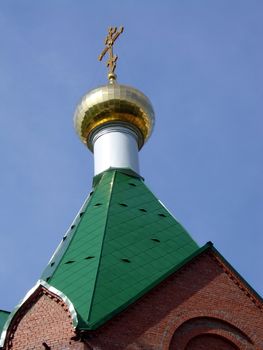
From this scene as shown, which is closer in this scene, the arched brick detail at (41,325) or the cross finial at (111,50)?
the arched brick detail at (41,325)

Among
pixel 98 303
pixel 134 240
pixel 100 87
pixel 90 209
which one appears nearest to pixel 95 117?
pixel 100 87

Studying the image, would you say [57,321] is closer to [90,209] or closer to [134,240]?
[134,240]

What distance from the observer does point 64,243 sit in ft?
44.9

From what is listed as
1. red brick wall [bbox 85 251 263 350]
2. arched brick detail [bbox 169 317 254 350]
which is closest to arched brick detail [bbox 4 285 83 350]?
red brick wall [bbox 85 251 263 350]

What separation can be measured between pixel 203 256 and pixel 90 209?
2572mm

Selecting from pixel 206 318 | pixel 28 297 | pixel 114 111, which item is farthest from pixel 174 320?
pixel 114 111

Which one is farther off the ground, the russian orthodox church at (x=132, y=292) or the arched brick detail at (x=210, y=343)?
the russian orthodox church at (x=132, y=292)

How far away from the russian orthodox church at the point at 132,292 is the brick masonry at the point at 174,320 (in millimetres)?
13

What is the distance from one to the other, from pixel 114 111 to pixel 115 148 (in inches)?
29.8

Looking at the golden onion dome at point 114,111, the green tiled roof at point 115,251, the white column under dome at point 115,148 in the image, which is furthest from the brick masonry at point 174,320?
the golden onion dome at point 114,111

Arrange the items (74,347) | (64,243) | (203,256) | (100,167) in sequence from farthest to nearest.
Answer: (100,167), (64,243), (203,256), (74,347)

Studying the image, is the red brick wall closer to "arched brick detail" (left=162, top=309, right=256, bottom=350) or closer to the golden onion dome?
"arched brick detail" (left=162, top=309, right=256, bottom=350)

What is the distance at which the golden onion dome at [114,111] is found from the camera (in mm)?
16734

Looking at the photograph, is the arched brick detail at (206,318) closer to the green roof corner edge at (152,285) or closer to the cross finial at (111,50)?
the green roof corner edge at (152,285)
